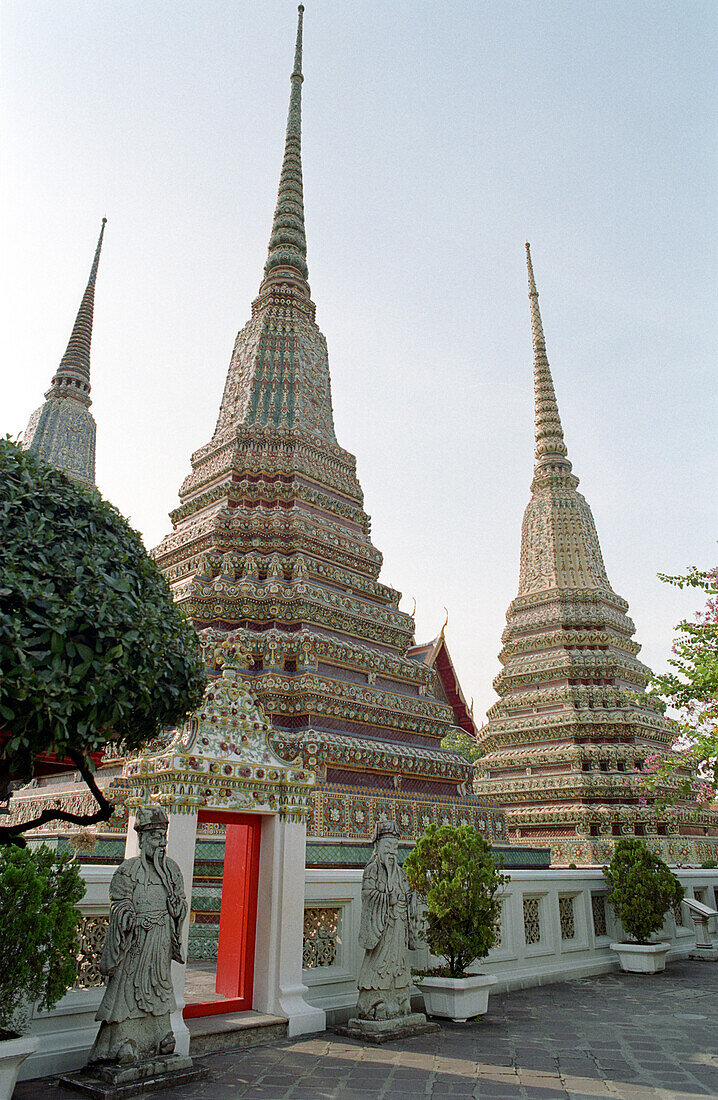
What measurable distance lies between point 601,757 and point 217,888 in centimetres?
1111

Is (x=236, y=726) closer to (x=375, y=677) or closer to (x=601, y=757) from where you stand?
(x=375, y=677)

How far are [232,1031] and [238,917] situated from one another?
1.12 metres

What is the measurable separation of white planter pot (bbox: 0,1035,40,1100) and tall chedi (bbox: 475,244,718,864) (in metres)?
14.4

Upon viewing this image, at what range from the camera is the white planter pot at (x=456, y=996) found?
309 inches

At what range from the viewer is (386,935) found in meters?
7.37

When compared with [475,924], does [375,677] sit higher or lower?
higher

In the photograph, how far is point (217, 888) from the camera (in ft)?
32.7

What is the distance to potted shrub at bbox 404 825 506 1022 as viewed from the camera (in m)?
7.94

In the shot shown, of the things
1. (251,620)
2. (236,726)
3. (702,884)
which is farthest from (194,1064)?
(702,884)

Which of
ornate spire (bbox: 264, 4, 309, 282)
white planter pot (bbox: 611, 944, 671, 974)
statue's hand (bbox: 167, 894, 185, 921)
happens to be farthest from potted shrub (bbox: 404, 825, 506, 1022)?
ornate spire (bbox: 264, 4, 309, 282)

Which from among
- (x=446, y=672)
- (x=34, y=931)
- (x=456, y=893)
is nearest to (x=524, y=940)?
(x=456, y=893)

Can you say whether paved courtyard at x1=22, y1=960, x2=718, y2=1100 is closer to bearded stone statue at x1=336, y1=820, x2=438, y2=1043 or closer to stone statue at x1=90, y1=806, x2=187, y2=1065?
bearded stone statue at x1=336, y1=820, x2=438, y2=1043

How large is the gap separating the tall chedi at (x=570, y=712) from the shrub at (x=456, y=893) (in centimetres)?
963

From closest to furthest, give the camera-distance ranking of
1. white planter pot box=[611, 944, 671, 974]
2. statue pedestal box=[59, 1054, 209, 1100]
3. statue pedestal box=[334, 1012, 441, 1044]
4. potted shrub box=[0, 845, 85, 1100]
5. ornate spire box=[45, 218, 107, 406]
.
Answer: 1. potted shrub box=[0, 845, 85, 1100]
2. statue pedestal box=[59, 1054, 209, 1100]
3. statue pedestal box=[334, 1012, 441, 1044]
4. white planter pot box=[611, 944, 671, 974]
5. ornate spire box=[45, 218, 107, 406]
